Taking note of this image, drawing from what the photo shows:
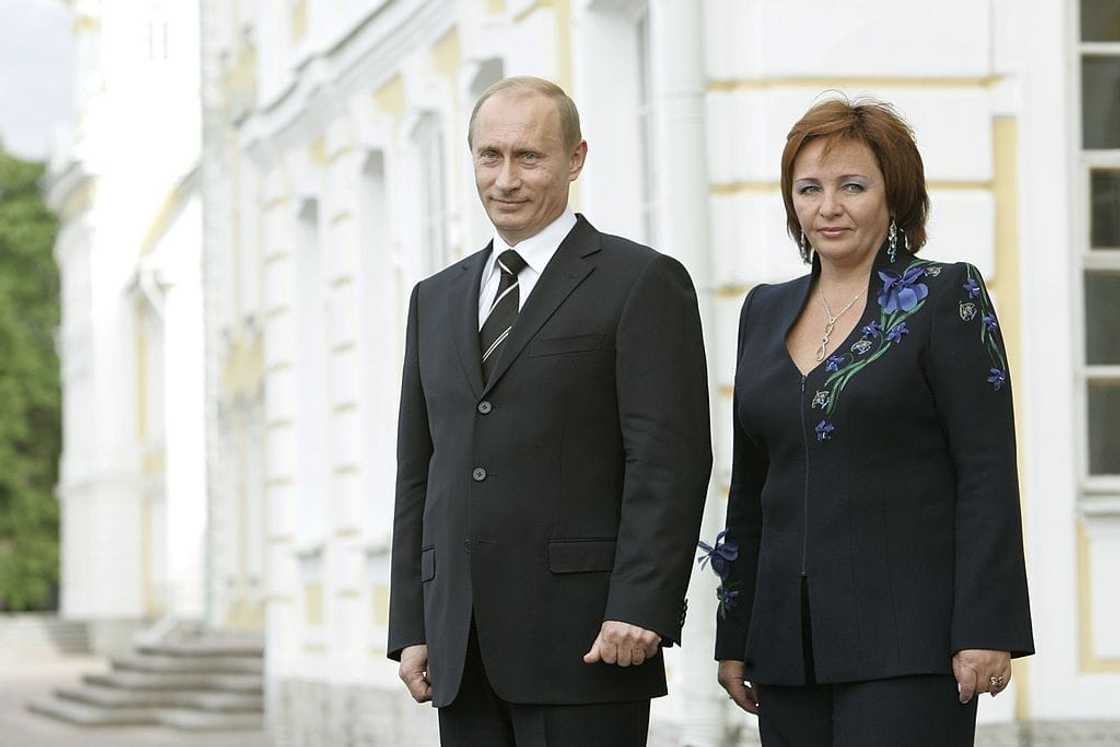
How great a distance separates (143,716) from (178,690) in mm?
469

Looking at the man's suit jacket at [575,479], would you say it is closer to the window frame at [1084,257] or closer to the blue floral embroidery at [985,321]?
the blue floral embroidery at [985,321]

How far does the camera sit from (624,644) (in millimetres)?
4469

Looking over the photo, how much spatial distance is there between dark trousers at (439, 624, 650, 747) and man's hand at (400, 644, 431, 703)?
0.11 meters

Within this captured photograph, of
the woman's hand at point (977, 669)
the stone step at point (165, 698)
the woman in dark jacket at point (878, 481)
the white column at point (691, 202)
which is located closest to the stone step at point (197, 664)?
the stone step at point (165, 698)

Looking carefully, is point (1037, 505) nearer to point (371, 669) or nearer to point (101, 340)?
point (371, 669)

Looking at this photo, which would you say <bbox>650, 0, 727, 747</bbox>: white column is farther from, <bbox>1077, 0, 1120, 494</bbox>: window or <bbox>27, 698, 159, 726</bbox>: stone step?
<bbox>27, 698, 159, 726</bbox>: stone step

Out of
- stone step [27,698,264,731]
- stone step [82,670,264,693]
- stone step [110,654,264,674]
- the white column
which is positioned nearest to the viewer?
the white column

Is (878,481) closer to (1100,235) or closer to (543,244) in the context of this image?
(543,244)

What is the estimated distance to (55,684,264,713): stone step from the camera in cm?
2072

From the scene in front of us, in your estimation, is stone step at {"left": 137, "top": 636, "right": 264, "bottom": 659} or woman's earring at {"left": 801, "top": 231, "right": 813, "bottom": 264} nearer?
woman's earring at {"left": 801, "top": 231, "right": 813, "bottom": 264}

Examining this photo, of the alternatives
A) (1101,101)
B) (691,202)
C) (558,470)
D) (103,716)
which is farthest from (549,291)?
(103,716)

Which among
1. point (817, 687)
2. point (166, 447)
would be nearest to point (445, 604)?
point (817, 687)

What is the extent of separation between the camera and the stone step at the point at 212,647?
23.0 m

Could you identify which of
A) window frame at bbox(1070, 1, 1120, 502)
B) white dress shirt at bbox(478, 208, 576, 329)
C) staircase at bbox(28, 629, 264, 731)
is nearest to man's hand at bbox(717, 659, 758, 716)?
white dress shirt at bbox(478, 208, 576, 329)
